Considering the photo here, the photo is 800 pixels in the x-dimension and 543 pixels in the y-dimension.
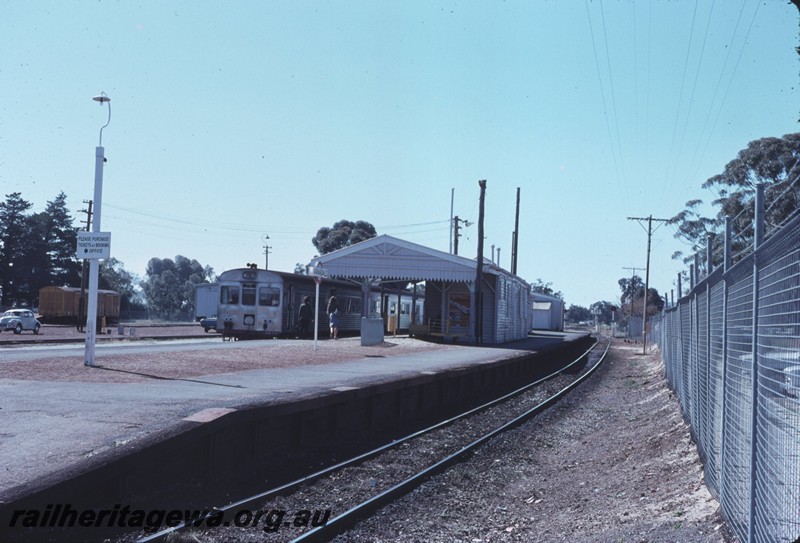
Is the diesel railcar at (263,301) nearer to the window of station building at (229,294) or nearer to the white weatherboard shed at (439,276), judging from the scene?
the window of station building at (229,294)

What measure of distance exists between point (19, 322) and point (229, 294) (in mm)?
13471

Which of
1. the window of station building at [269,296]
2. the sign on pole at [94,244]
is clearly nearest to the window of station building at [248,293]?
the window of station building at [269,296]

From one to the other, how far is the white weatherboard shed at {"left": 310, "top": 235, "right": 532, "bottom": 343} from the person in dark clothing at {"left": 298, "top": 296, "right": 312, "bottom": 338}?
1.72 meters

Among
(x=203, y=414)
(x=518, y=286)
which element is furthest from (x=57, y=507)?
(x=518, y=286)

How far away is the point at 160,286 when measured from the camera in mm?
116500

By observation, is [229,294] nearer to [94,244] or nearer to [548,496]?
[94,244]

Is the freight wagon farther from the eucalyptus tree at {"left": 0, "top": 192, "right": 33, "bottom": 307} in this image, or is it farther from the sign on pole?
the sign on pole

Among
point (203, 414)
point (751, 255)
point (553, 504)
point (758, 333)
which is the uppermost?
point (751, 255)

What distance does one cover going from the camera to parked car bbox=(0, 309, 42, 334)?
40281 mm

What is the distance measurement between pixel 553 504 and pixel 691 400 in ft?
8.23

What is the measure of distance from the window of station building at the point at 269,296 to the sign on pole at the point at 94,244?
1846 cm

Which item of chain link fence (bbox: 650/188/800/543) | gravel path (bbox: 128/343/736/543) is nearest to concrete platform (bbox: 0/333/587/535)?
gravel path (bbox: 128/343/736/543)

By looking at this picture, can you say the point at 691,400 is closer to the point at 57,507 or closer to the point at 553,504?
the point at 553,504

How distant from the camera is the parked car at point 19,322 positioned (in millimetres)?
40281
